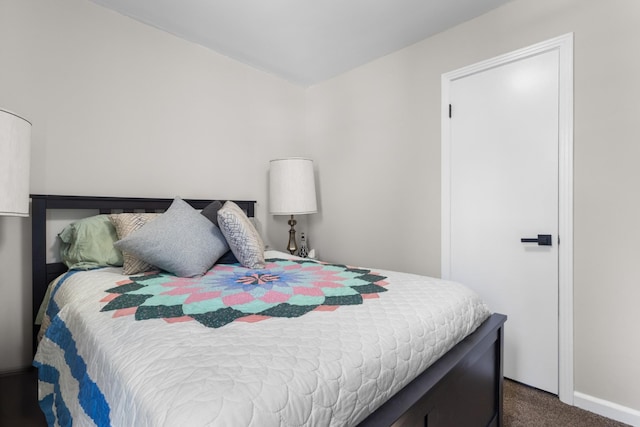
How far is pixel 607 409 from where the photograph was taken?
1.74 meters

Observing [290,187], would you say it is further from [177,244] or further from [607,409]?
[607,409]

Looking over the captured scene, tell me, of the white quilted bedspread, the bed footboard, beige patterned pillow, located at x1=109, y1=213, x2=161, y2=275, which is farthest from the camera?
beige patterned pillow, located at x1=109, y1=213, x2=161, y2=275

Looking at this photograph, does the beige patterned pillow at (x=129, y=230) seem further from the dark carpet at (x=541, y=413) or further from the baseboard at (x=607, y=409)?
the baseboard at (x=607, y=409)

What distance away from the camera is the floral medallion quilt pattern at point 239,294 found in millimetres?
1069

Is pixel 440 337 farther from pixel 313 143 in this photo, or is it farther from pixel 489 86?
pixel 313 143

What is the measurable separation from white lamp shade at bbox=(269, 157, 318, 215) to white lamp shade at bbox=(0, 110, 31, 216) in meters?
1.76

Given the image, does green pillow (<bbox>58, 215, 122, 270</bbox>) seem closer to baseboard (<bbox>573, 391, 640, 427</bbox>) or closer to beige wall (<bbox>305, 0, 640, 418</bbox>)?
beige wall (<bbox>305, 0, 640, 418</bbox>)

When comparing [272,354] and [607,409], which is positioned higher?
[272,354]

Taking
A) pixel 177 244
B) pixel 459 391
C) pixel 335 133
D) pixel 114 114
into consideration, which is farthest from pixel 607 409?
pixel 114 114

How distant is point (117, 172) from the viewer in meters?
2.20

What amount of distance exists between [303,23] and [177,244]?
1826mm

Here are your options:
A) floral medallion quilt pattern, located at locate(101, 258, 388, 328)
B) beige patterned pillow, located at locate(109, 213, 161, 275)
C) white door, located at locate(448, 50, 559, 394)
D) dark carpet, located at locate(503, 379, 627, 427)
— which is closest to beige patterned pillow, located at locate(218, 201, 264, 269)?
floral medallion quilt pattern, located at locate(101, 258, 388, 328)

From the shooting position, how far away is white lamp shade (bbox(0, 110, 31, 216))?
1208 mm

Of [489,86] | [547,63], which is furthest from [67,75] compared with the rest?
[547,63]
